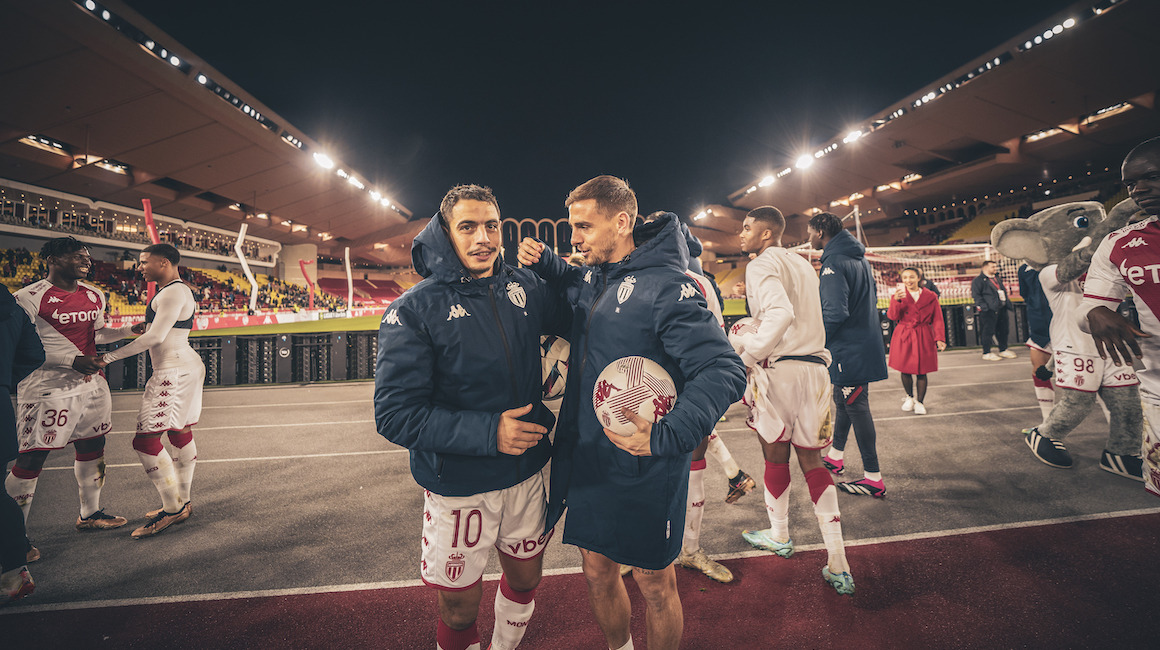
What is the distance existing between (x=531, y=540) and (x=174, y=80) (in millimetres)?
21384

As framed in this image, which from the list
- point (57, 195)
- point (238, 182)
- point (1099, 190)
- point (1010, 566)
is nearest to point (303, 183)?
point (238, 182)

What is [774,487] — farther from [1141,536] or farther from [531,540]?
[1141,536]

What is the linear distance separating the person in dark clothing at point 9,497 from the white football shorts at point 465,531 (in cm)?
300

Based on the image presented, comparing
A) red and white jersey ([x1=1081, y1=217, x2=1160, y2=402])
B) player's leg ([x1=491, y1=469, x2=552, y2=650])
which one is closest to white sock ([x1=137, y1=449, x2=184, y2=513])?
player's leg ([x1=491, y1=469, x2=552, y2=650])

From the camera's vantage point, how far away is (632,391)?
1569mm

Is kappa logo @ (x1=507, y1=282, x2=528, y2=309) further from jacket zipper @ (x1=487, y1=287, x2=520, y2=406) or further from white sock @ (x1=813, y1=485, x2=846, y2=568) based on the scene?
white sock @ (x1=813, y1=485, x2=846, y2=568)

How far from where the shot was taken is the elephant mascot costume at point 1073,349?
12.4 feet

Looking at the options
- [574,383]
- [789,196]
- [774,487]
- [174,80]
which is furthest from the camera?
[789,196]

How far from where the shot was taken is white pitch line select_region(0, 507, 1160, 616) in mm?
2670

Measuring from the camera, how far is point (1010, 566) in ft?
8.88

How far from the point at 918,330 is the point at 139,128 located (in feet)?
86.0

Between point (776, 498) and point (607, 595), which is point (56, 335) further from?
point (776, 498)

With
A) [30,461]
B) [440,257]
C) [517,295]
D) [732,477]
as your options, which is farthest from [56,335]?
[732,477]

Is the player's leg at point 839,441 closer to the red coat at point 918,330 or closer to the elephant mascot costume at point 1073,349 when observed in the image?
the elephant mascot costume at point 1073,349
